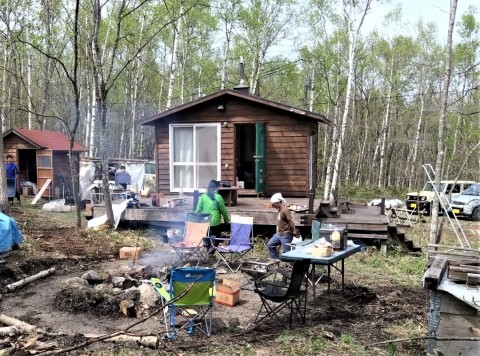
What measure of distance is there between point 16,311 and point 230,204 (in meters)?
5.44

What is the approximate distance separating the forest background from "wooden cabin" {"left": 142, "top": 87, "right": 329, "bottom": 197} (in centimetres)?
780

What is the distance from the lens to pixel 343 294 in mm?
5961

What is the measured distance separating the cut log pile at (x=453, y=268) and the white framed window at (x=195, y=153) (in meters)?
7.07

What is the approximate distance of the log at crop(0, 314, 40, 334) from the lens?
4352 millimetres

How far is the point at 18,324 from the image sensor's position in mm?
4477

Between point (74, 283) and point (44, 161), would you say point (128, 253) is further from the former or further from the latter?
point (44, 161)

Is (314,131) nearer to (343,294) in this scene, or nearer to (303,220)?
(303,220)

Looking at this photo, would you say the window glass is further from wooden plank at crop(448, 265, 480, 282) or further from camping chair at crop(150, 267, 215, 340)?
wooden plank at crop(448, 265, 480, 282)

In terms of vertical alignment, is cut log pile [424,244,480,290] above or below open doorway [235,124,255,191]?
below

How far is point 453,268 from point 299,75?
77.0ft

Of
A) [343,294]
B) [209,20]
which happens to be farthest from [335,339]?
[209,20]

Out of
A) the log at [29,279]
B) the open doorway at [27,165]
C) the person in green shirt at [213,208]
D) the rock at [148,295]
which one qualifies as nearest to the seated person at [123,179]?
the open doorway at [27,165]

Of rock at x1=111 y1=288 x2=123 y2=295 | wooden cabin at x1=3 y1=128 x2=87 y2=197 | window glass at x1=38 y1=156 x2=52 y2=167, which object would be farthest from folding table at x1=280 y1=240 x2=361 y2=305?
window glass at x1=38 y1=156 x2=52 y2=167

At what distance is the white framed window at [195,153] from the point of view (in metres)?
11.4
